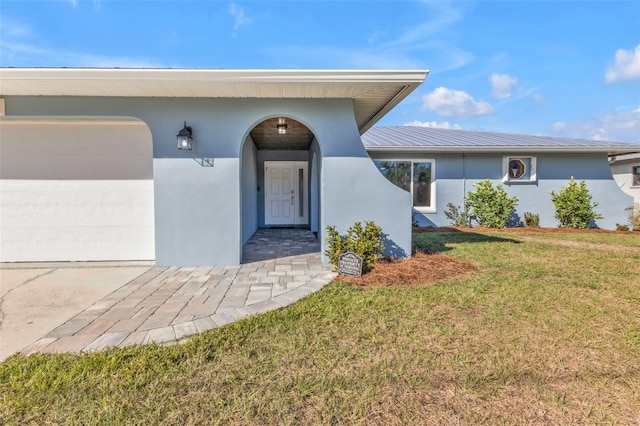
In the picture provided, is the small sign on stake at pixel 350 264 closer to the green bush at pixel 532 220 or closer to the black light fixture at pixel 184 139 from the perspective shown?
the black light fixture at pixel 184 139

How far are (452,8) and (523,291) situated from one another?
7.00 metres

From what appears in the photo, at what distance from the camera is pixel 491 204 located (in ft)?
31.8

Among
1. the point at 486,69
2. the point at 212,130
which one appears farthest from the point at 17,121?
the point at 486,69

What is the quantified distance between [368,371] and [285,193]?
29.6ft

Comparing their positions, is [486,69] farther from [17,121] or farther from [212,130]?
[17,121]

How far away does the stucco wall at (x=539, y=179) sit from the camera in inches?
394

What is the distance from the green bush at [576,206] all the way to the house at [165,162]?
25.7 feet

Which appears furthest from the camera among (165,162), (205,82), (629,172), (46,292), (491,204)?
(629,172)

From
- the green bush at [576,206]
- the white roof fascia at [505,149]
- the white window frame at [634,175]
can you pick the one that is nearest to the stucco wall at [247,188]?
the white roof fascia at [505,149]

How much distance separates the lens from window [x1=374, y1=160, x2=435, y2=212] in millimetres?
10102

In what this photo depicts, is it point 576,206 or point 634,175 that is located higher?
point 634,175

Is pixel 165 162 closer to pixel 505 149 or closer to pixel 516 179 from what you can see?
pixel 505 149

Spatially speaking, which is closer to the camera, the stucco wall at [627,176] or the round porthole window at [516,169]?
the round porthole window at [516,169]

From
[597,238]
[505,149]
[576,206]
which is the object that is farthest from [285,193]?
[576,206]
